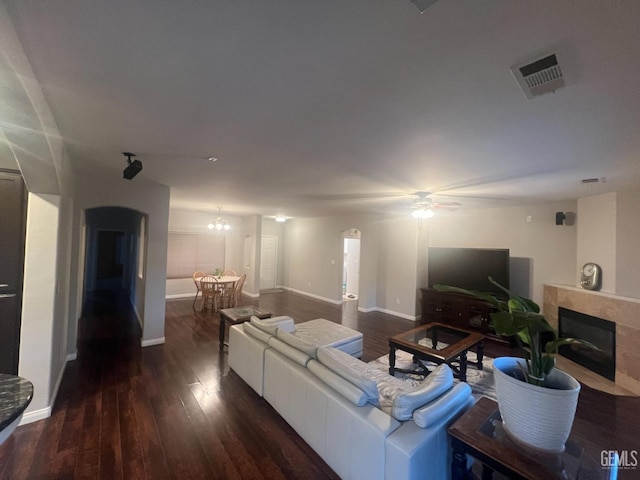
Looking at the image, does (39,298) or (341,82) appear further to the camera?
(39,298)

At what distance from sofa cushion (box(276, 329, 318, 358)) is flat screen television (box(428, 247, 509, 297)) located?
4.14 meters

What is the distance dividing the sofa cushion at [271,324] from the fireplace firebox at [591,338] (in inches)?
161

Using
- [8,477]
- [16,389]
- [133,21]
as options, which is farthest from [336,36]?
[8,477]

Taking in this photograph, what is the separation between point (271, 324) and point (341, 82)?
2938 mm

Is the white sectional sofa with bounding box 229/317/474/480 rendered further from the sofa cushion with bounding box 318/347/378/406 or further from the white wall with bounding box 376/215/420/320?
the white wall with bounding box 376/215/420/320

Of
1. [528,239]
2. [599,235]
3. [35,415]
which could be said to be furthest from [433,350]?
[35,415]

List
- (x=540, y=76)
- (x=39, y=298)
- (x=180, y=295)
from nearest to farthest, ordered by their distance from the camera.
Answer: (x=540, y=76) → (x=39, y=298) → (x=180, y=295)

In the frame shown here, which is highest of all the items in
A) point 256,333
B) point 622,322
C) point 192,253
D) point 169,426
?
point 192,253

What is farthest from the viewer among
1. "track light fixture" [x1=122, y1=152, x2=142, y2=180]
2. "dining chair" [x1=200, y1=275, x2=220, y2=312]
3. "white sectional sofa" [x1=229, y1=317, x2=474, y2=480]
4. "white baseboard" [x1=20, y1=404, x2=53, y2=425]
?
"dining chair" [x1=200, y1=275, x2=220, y2=312]

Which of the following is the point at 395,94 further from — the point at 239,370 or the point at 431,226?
the point at 431,226

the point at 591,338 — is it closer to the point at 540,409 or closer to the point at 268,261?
the point at 540,409

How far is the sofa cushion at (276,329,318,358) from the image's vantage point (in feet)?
8.22

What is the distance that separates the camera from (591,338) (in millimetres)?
3988

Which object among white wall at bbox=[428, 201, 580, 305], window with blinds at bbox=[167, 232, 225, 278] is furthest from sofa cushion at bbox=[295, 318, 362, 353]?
window with blinds at bbox=[167, 232, 225, 278]
